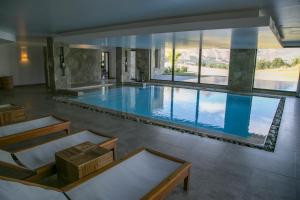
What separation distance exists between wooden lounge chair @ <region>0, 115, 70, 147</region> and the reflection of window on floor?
9981mm

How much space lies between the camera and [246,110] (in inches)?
307

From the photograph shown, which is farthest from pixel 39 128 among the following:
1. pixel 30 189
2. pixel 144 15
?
pixel 144 15

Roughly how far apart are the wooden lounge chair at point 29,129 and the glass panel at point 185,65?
1065 cm

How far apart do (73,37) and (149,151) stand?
235 inches

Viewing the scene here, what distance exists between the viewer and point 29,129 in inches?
151

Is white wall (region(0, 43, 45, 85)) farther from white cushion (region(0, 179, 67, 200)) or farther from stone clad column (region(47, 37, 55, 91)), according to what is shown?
white cushion (region(0, 179, 67, 200))

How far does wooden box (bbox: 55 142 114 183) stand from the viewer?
2383 mm

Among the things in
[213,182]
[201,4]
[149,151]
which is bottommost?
[213,182]

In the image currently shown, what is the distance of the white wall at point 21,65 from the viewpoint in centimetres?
1048

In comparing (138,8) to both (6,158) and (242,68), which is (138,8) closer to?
(6,158)

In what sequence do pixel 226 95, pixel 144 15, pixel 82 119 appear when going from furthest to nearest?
pixel 226 95 < pixel 82 119 < pixel 144 15

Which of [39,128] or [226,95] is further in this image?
[226,95]

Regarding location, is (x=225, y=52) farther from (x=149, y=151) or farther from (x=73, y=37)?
(x=149, y=151)

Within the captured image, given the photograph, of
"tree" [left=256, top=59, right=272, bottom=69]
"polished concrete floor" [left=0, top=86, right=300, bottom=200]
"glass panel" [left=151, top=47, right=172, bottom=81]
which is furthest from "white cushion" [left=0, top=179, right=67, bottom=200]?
"glass panel" [left=151, top=47, right=172, bottom=81]
